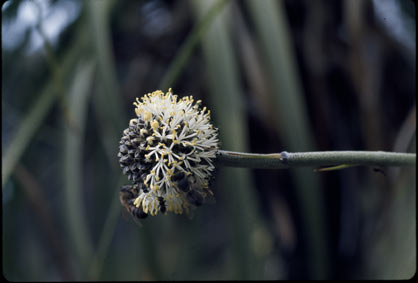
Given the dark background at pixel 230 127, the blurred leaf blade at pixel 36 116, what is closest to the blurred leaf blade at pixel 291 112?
the dark background at pixel 230 127

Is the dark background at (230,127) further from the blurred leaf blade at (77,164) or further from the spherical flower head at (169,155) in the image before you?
the spherical flower head at (169,155)

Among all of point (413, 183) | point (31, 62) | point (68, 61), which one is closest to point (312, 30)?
point (413, 183)

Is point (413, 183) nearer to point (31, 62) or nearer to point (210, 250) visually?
point (210, 250)

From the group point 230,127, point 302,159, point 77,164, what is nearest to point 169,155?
point 302,159

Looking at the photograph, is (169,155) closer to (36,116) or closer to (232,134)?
(232,134)

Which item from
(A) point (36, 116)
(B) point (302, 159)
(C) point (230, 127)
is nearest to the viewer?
(B) point (302, 159)

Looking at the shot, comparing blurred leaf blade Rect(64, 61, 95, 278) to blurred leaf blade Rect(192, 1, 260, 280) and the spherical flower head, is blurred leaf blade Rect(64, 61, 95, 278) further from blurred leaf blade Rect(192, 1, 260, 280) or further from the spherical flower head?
the spherical flower head
